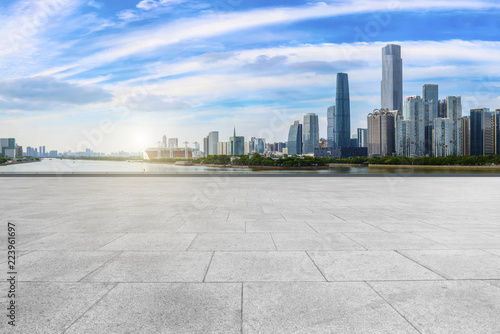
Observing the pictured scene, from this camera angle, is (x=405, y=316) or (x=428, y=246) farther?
(x=428, y=246)

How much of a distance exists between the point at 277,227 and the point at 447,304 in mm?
5279

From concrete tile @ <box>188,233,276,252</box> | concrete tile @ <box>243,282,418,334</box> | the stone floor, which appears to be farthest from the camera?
concrete tile @ <box>188,233,276,252</box>

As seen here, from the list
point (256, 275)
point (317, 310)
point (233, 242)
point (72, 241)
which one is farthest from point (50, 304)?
point (233, 242)

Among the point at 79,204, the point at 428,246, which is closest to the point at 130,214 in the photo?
the point at 79,204

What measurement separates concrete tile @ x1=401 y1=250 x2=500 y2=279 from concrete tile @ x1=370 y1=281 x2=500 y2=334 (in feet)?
1.43

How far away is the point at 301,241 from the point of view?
7.68 metres

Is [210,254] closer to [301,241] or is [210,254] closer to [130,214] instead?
[301,241]

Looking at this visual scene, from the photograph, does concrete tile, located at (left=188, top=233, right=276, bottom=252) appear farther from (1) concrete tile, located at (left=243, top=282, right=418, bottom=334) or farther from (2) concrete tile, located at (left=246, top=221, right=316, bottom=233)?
(1) concrete tile, located at (left=243, top=282, right=418, bottom=334)

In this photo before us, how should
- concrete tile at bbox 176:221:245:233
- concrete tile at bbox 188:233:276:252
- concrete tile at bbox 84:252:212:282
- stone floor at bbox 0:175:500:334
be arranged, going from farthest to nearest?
concrete tile at bbox 176:221:245:233
concrete tile at bbox 188:233:276:252
concrete tile at bbox 84:252:212:282
stone floor at bbox 0:175:500:334

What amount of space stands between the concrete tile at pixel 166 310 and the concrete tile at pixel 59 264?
1.13 meters

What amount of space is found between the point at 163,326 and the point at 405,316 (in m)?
2.84

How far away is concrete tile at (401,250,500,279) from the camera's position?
5438 mm

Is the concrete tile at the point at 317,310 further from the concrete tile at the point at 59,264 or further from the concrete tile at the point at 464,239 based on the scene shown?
Answer: the concrete tile at the point at 464,239

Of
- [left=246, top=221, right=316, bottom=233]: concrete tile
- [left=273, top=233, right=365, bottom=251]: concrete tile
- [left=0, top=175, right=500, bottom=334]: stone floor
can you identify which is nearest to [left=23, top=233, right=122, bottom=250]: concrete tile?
[left=0, top=175, right=500, bottom=334]: stone floor
